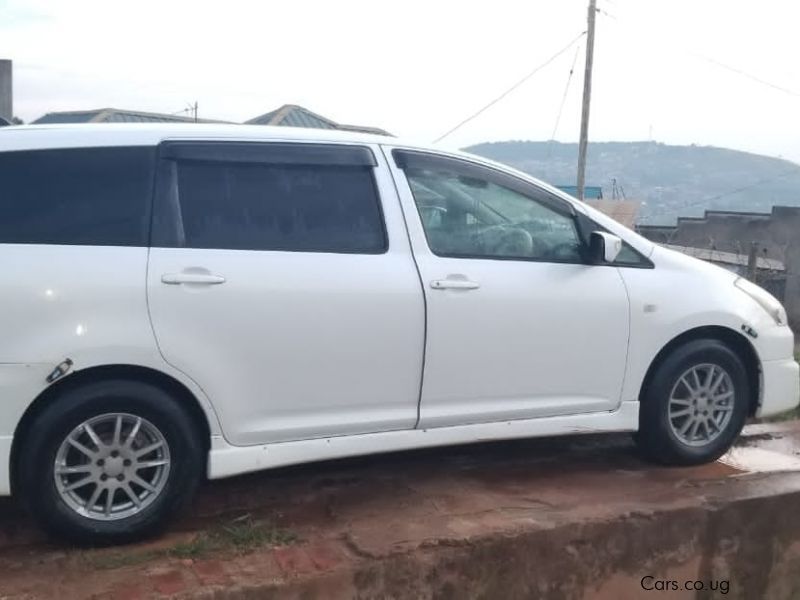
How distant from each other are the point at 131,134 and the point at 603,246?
2.29m

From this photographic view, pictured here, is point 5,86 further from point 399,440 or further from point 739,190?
point 739,190

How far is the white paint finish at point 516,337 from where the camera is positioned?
413 cm

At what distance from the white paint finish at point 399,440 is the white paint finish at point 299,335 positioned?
0.05 m

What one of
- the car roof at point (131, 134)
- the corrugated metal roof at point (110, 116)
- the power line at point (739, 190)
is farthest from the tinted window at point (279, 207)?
the power line at point (739, 190)

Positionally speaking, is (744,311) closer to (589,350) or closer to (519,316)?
(589,350)

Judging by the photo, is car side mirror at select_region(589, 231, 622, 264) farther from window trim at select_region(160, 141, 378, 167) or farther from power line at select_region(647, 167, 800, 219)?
power line at select_region(647, 167, 800, 219)

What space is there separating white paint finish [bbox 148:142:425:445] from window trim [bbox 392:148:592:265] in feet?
0.58

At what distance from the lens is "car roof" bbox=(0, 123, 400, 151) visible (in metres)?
3.61

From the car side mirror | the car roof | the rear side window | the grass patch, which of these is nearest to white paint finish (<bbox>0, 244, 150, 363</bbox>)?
the rear side window

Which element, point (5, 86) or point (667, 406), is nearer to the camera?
point (667, 406)

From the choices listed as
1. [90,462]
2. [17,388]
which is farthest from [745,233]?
[17,388]

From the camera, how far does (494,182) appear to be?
4.48 m

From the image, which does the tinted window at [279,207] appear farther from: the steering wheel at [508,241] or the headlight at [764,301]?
the headlight at [764,301]

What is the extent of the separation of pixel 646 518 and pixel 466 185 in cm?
182
